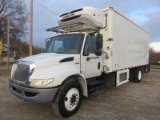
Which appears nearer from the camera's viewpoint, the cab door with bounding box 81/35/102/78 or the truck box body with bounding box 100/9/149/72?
the cab door with bounding box 81/35/102/78

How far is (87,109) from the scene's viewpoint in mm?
5590

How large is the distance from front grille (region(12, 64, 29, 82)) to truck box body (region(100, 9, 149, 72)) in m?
3.14

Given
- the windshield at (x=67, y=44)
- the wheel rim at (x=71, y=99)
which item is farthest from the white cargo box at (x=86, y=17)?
the wheel rim at (x=71, y=99)

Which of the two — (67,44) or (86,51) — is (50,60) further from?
(86,51)

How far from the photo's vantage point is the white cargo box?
6.14 m

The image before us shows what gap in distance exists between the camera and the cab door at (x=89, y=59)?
221 inches

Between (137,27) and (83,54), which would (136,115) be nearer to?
(83,54)

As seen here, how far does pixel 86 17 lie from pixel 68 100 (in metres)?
2.96

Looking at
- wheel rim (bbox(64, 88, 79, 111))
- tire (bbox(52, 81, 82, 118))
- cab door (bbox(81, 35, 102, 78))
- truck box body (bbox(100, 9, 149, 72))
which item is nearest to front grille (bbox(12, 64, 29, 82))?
tire (bbox(52, 81, 82, 118))

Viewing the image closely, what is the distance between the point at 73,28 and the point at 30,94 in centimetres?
318

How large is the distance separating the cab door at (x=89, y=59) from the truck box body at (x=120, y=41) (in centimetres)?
64

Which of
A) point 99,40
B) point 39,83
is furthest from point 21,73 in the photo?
point 99,40

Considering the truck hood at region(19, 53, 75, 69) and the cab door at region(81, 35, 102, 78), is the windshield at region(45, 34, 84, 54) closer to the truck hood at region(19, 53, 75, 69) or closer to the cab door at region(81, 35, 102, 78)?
the cab door at region(81, 35, 102, 78)

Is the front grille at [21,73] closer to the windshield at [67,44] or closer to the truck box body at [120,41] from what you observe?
the windshield at [67,44]
